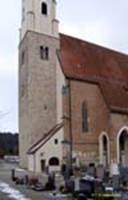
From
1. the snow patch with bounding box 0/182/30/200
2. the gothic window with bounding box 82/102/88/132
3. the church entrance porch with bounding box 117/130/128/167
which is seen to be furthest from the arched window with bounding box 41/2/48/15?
the snow patch with bounding box 0/182/30/200

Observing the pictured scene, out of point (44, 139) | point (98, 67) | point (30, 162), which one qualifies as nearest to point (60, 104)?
point (44, 139)

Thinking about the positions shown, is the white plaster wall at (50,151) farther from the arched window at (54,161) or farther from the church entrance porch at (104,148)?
the church entrance porch at (104,148)

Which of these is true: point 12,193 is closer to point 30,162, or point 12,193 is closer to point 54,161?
point 30,162

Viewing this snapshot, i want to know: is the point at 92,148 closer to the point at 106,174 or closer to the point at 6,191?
the point at 106,174

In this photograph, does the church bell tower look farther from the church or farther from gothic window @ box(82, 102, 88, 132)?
gothic window @ box(82, 102, 88, 132)

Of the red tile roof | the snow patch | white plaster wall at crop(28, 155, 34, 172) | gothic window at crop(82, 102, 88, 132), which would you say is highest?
the red tile roof

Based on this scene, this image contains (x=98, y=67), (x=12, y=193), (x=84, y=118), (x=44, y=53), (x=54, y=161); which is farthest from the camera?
(x=98, y=67)

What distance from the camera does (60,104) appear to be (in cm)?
4209

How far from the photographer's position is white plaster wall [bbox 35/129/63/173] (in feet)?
128

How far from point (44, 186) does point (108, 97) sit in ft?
64.9

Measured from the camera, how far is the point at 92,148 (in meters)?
42.0

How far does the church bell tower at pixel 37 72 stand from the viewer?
4172 centimetres

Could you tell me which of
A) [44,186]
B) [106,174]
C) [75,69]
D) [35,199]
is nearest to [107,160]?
[75,69]

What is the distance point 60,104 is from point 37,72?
3.90 meters
